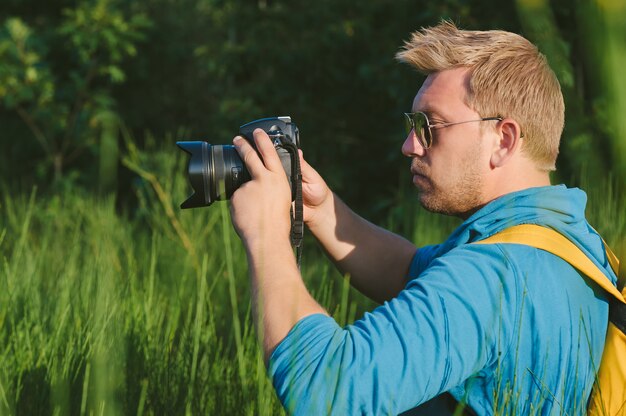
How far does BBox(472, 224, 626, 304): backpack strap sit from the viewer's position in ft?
4.44

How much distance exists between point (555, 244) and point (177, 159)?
500 centimetres

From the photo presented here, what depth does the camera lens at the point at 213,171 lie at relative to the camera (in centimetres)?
163

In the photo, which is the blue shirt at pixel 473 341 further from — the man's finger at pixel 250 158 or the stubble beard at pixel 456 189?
the man's finger at pixel 250 158

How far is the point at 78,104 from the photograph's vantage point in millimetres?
7277

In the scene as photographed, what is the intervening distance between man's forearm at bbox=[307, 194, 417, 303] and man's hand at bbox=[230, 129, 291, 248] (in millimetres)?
602

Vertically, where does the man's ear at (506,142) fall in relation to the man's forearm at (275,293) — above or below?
above

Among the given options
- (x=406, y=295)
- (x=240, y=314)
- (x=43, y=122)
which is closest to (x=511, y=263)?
(x=406, y=295)

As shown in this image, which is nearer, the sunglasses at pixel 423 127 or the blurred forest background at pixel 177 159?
the sunglasses at pixel 423 127

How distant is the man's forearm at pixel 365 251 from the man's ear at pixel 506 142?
1.68 feet

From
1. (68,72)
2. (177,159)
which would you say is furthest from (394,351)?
(68,72)

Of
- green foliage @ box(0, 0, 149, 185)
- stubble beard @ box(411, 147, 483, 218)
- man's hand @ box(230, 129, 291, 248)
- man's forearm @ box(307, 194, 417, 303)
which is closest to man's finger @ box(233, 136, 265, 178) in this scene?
man's hand @ box(230, 129, 291, 248)

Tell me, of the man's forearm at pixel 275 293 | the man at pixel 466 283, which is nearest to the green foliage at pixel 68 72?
the man at pixel 466 283

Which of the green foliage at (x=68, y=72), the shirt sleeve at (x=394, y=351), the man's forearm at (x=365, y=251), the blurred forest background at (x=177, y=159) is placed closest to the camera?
the shirt sleeve at (x=394, y=351)

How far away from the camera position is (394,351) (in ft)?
4.01
